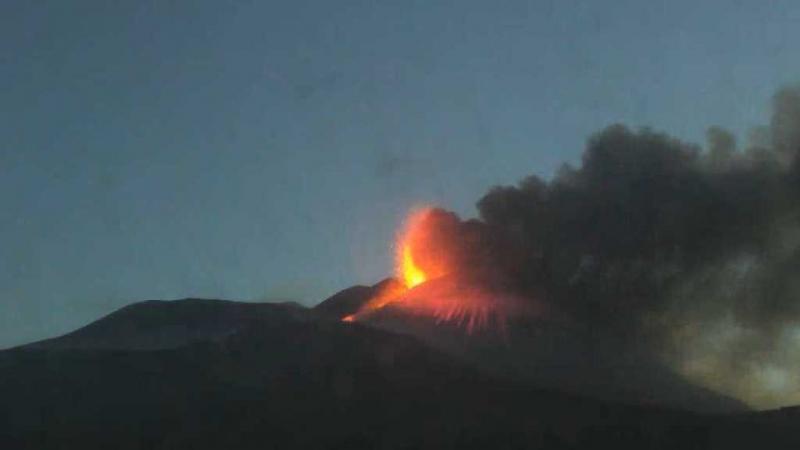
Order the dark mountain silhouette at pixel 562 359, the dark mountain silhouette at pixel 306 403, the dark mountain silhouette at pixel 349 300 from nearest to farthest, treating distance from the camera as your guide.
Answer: the dark mountain silhouette at pixel 306 403
the dark mountain silhouette at pixel 562 359
the dark mountain silhouette at pixel 349 300

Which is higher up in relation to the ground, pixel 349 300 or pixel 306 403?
pixel 349 300

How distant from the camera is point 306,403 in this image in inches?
2926

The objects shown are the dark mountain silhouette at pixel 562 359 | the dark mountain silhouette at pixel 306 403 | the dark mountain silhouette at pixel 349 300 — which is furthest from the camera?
the dark mountain silhouette at pixel 349 300

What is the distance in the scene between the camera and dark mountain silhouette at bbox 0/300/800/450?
69.1 metres

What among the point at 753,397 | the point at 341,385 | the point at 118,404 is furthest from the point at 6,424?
the point at 753,397

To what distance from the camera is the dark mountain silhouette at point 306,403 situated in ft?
227

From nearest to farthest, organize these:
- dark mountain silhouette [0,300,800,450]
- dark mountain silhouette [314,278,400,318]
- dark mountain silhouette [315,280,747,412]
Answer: dark mountain silhouette [0,300,800,450] → dark mountain silhouette [315,280,747,412] → dark mountain silhouette [314,278,400,318]

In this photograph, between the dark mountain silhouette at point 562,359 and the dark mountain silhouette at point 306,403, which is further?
the dark mountain silhouette at point 562,359

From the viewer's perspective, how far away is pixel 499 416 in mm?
71438

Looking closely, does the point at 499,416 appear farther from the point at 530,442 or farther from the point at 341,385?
the point at 341,385

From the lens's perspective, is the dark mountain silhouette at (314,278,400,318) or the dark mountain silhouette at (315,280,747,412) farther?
the dark mountain silhouette at (314,278,400,318)

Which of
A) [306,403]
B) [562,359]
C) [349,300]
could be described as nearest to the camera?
[306,403]

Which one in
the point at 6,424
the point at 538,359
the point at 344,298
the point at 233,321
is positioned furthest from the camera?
the point at 344,298

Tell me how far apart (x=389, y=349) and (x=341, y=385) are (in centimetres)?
449
